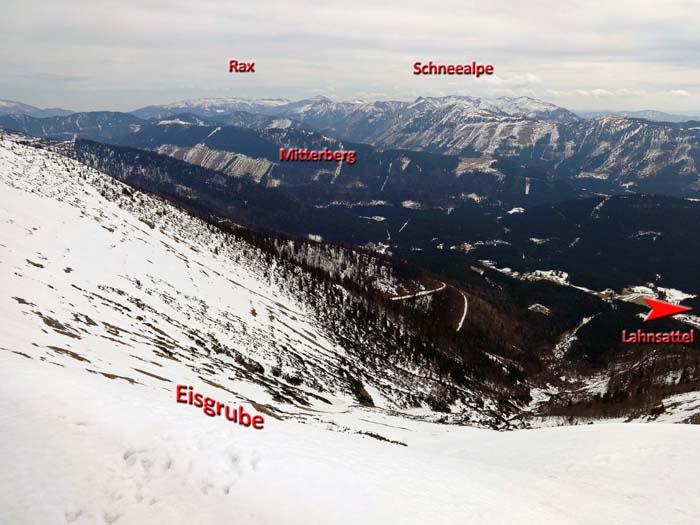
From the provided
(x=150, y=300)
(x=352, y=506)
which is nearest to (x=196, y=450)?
(x=352, y=506)

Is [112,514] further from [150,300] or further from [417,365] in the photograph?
[417,365]

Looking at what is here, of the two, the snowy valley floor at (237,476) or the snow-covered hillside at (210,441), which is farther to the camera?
the snow-covered hillside at (210,441)

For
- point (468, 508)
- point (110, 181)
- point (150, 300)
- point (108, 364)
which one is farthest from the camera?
point (110, 181)

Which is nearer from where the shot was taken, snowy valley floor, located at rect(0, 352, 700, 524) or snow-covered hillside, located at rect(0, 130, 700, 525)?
snowy valley floor, located at rect(0, 352, 700, 524)
